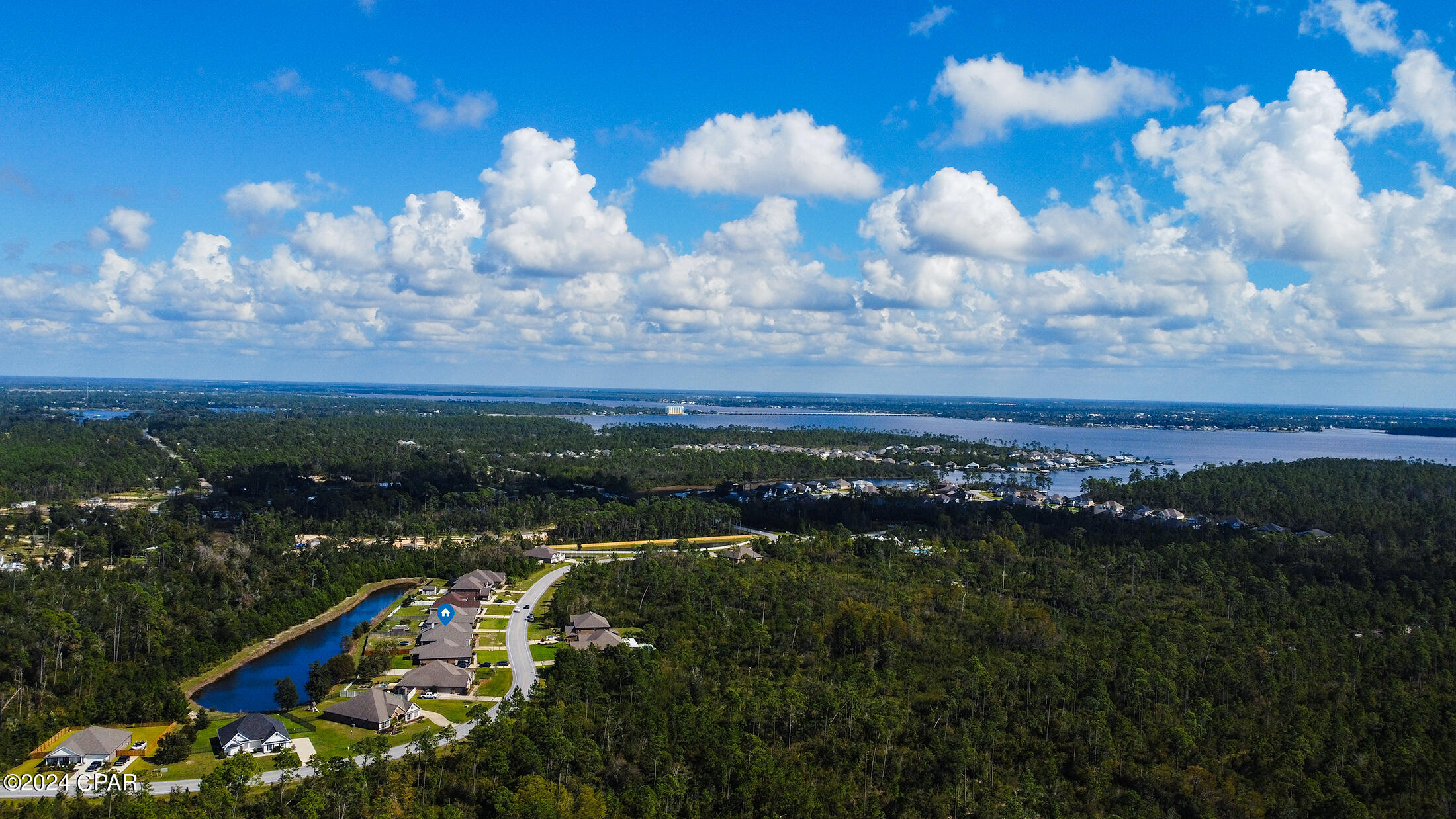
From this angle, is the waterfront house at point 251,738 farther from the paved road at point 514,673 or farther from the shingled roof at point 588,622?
the shingled roof at point 588,622

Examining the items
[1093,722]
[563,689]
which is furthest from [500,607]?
[1093,722]

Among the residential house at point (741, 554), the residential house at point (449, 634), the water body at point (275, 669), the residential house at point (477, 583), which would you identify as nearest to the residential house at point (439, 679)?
the residential house at point (449, 634)

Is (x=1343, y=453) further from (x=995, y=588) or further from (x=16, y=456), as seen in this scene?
(x=16, y=456)

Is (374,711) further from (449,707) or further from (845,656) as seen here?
(845,656)

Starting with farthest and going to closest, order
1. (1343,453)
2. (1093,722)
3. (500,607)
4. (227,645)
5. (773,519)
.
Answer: (1343,453) → (773,519) → (500,607) → (227,645) → (1093,722)

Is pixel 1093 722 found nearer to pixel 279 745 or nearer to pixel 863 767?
pixel 863 767

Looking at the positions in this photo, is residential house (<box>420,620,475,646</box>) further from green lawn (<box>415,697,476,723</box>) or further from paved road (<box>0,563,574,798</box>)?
green lawn (<box>415,697,476,723</box>)

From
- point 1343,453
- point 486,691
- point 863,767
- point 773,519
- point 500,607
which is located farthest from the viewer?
point 1343,453

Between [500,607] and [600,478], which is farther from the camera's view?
[600,478]
